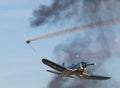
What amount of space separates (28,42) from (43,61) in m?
25.7

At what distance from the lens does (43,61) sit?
197875 millimetres

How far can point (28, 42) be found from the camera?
6816 inches

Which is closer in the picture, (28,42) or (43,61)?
(28,42)
